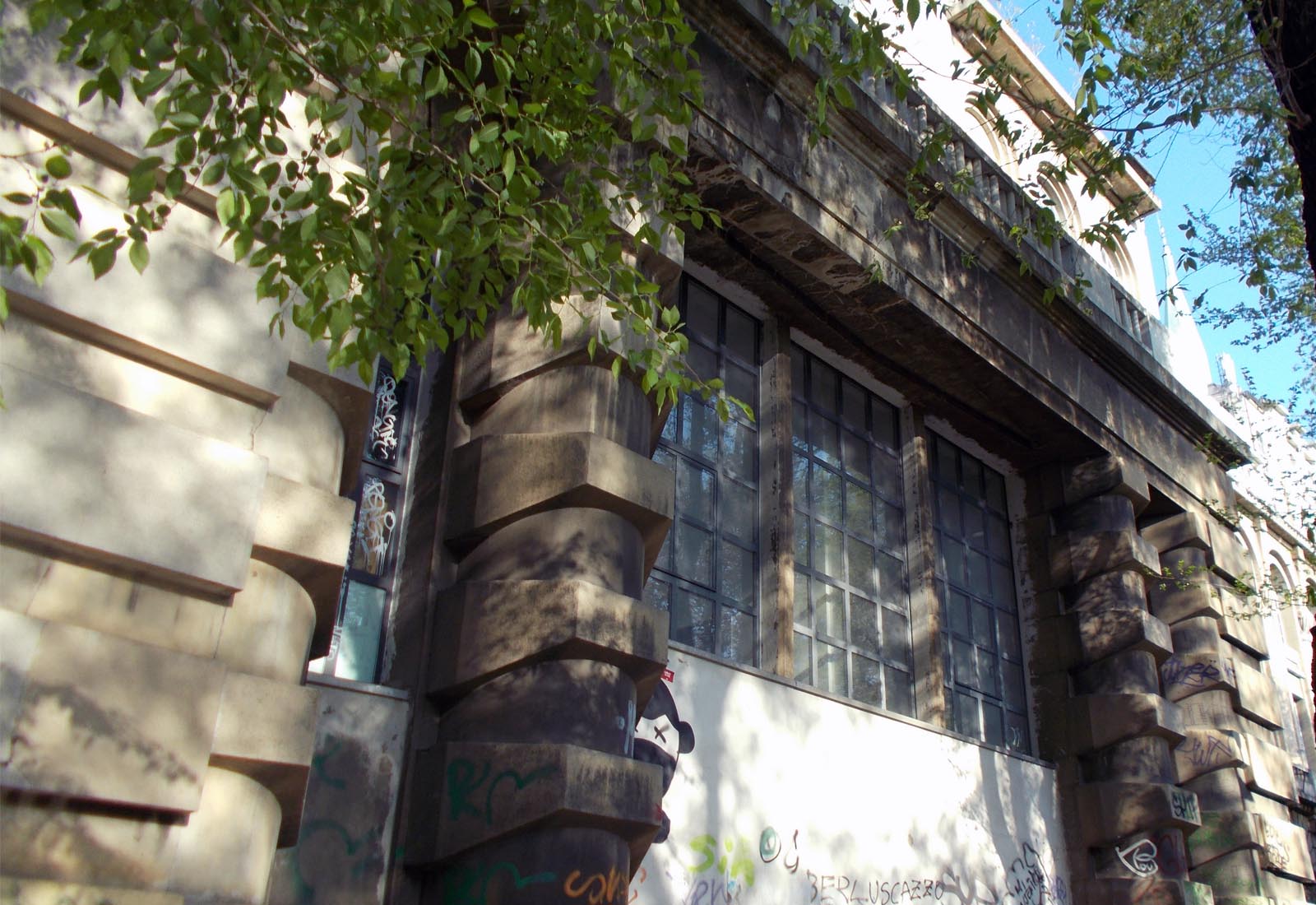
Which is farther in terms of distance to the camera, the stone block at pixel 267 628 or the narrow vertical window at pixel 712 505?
the narrow vertical window at pixel 712 505

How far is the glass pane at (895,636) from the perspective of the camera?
31.3ft

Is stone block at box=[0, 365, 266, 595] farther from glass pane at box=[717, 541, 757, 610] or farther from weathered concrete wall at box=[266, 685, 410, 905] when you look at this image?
glass pane at box=[717, 541, 757, 610]

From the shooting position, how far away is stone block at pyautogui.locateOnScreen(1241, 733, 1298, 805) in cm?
1173

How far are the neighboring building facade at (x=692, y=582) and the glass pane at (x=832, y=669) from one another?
0.06 meters

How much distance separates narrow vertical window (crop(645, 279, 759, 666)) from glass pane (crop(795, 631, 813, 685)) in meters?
0.42

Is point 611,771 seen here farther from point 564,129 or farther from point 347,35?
point 347,35

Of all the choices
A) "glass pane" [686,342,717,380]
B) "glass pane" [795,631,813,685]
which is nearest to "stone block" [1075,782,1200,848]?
"glass pane" [795,631,813,685]

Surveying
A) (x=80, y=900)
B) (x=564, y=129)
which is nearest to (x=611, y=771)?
(x=80, y=900)

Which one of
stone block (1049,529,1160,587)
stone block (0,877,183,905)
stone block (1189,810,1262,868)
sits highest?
stone block (1049,529,1160,587)

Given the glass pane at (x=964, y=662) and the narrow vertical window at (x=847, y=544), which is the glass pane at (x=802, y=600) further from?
the glass pane at (x=964, y=662)

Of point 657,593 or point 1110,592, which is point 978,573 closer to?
point 1110,592

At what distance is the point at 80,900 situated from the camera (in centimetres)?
359

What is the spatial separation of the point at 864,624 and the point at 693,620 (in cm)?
202

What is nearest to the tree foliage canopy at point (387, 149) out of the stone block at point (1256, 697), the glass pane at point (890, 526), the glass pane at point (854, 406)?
the glass pane at point (854, 406)
